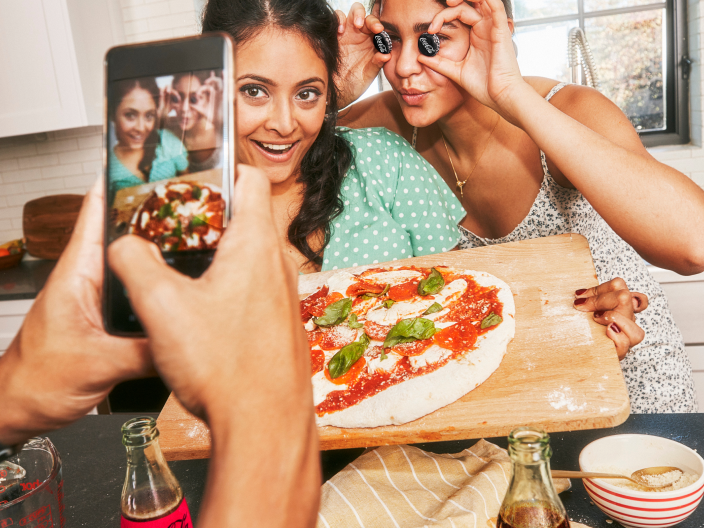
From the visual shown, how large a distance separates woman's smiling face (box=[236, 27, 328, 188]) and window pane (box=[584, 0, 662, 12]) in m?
2.23

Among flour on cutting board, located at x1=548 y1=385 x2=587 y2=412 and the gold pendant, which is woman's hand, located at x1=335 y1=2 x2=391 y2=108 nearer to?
the gold pendant

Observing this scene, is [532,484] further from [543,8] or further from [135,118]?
[543,8]

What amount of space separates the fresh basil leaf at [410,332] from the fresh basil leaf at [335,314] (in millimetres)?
146

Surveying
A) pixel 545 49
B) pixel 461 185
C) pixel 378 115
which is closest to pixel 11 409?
pixel 461 185

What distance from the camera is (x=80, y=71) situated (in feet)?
9.30

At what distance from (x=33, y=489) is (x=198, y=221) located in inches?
13.6

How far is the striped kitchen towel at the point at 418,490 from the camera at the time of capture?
744 mm

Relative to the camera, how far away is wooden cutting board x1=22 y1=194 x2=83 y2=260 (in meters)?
3.18

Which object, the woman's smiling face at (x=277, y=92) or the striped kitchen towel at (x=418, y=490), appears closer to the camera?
the striped kitchen towel at (x=418, y=490)

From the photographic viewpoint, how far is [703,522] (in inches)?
29.0

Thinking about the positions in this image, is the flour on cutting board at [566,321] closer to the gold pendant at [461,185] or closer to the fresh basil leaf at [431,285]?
the fresh basil leaf at [431,285]

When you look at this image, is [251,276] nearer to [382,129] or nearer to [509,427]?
[509,427]

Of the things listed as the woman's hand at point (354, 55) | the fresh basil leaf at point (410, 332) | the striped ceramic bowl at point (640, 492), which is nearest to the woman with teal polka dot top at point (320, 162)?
the woman's hand at point (354, 55)

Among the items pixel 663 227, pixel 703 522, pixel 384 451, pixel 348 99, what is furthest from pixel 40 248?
pixel 703 522
